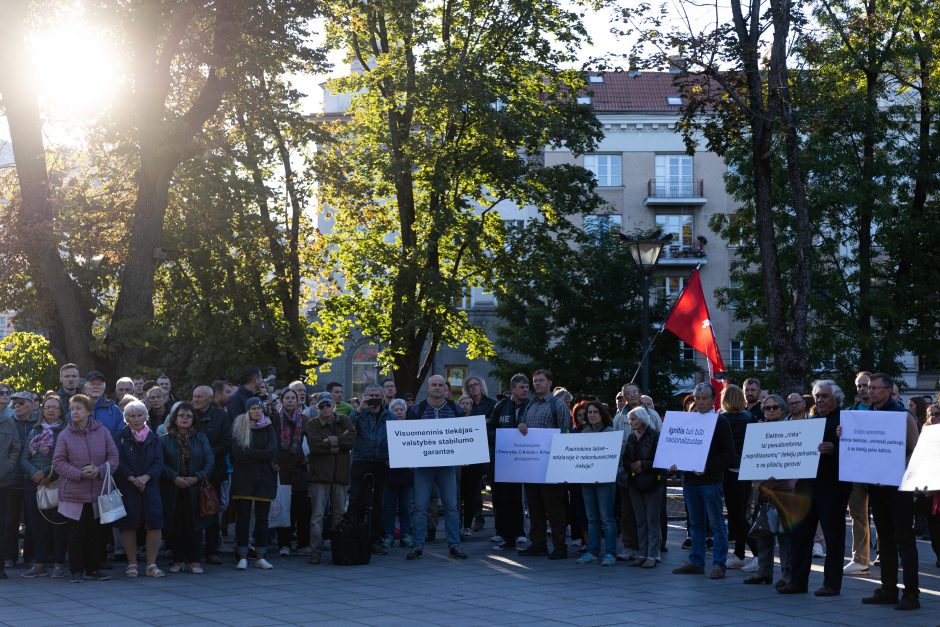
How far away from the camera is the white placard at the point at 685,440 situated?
12.1 metres

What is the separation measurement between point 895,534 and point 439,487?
5.71 m

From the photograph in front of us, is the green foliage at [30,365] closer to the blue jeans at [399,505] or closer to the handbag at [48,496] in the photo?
the blue jeans at [399,505]

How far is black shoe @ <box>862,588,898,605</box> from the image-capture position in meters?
10.4

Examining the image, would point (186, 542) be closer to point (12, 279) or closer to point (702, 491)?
point (702, 491)

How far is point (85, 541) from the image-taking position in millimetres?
12109

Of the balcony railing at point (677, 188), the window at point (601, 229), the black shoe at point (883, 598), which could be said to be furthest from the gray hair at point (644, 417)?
the balcony railing at point (677, 188)

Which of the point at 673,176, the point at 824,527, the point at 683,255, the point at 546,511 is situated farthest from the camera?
the point at 673,176

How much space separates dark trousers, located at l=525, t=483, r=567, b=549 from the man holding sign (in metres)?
0.96

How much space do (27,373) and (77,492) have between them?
10.7m

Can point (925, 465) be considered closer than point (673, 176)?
Yes

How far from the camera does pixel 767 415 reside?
1173 centimetres

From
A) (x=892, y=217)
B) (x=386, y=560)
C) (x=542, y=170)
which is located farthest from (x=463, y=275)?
(x=386, y=560)

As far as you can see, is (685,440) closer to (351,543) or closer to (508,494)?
(508,494)

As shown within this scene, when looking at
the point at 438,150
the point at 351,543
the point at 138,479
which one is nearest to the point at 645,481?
the point at 351,543
